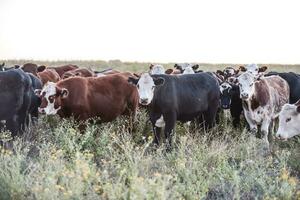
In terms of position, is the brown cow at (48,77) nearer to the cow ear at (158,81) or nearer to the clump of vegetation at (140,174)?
the clump of vegetation at (140,174)

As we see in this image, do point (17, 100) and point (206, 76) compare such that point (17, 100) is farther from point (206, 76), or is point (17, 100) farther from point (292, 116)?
point (292, 116)

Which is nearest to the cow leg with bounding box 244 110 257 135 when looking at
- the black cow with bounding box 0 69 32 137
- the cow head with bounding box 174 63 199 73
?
the black cow with bounding box 0 69 32 137

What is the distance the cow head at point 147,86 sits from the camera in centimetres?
1016

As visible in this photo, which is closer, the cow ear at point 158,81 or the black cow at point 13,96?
the black cow at point 13,96

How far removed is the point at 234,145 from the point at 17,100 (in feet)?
13.3

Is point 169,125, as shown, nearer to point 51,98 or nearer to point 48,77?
point 51,98

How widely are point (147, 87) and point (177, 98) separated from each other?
0.86 metres

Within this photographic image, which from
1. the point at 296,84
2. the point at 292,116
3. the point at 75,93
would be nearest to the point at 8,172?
the point at 75,93

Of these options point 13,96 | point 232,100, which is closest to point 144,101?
point 13,96

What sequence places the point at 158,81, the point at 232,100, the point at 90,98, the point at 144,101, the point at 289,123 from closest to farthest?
the point at 289,123 → the point at 144,101 → the point at 158,81 → the point at 90,98 → the point at 232,100

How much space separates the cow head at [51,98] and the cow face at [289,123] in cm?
408

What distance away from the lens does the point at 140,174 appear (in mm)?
7582

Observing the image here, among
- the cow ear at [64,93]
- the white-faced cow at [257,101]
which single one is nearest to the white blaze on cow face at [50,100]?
the cow ear at [64,93]

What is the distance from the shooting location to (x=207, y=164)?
8.74m
